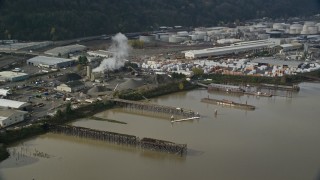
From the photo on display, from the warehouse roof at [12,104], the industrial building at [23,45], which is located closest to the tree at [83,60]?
the industrial building at [23,45]

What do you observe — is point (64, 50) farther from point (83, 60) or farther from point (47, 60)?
point (83, 60)

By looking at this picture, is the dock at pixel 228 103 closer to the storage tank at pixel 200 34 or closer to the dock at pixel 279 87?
the dock at pixel 279 87

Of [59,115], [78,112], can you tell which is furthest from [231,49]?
[59,115]

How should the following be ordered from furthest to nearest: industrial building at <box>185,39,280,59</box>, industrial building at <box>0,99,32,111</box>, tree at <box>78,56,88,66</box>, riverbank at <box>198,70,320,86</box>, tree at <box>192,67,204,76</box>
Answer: industrial building at <box>185,39,280,59</box> → tree at <box>78,56,88,66</box> → tree at <box>192,67,204,76</box> → riverbank at <box>198,70,320,86</box> → industrial building at <box>0,99,32,111</box>

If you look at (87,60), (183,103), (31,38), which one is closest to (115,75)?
(87,60)

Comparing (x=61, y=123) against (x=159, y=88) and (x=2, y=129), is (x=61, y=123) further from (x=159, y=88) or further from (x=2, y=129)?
(x=159, y=88)

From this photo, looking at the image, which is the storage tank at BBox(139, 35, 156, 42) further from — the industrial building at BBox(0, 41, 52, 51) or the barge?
the barge

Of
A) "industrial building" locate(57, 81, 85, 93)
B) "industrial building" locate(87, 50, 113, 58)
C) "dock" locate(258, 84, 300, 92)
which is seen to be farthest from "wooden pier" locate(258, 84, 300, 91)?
"industrial building" locate(87, 50, 113, 58)
